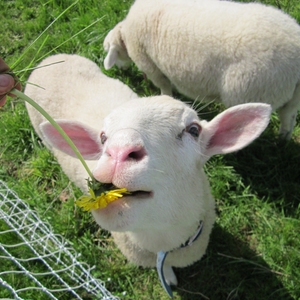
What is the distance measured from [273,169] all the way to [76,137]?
2433 mm

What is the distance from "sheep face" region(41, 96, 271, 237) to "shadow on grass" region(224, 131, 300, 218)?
160 centimetres

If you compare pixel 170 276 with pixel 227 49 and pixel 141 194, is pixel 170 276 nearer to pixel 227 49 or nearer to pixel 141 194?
pixel 141 194

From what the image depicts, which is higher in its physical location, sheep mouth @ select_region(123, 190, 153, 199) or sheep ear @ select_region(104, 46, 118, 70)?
sheep mouth @ select_region(123, 190, 153, 199)

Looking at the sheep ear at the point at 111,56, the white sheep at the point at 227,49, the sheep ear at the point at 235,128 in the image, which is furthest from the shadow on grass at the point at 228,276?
the sheep ear at the point at 111,56

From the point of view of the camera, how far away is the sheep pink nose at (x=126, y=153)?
171 cm

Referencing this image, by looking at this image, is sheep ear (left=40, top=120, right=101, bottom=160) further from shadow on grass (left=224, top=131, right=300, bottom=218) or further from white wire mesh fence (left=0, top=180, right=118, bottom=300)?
shadow on grass (left=224, top=131, right=300, bottom=218)

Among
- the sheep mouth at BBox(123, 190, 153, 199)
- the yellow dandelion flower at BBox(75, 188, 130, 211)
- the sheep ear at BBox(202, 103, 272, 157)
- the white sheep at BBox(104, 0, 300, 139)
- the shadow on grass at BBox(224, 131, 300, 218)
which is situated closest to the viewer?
the yellow dandelion flower at BBox(75, 188, 130, 211)

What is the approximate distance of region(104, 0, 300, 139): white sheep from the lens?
3.12m

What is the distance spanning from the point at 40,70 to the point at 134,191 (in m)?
2.60

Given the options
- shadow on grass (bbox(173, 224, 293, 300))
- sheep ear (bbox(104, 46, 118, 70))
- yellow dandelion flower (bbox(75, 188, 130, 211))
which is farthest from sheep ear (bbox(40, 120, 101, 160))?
sheep ear (bbox(104, 46, 118, 70))

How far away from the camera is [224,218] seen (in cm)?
382

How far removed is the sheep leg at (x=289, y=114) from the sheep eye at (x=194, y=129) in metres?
1.48

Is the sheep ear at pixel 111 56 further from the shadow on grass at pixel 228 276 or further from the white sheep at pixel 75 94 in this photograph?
the shadow on grass at pixel 228 276

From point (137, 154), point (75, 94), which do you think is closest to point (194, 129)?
point (137, 154)
